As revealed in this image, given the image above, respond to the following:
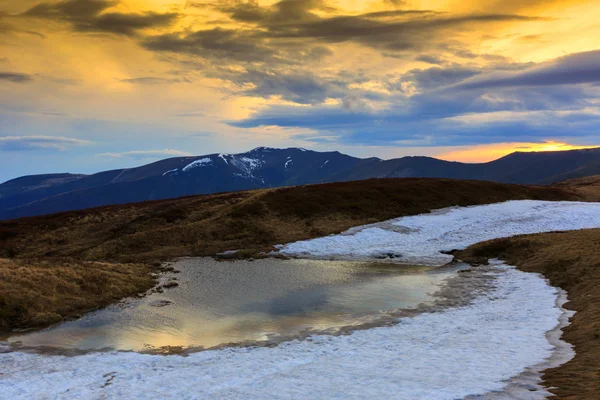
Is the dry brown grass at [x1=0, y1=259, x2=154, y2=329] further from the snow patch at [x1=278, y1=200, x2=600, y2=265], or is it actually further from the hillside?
the snow patch at [x1=278, y1=200, x2=600, y2=265]

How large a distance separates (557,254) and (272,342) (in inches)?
995

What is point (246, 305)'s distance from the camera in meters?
25.7

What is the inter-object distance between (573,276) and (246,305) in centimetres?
2113

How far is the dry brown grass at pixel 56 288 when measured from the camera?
23016mm

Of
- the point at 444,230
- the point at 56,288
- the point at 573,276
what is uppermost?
the point at 56,288

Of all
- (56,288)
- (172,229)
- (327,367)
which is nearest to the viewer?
(327,367)

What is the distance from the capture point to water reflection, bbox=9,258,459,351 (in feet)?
67.1

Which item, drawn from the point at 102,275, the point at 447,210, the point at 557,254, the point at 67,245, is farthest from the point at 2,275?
the point at 447,210

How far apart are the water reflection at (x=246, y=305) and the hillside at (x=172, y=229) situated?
346cm

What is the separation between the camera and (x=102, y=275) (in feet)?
99.1

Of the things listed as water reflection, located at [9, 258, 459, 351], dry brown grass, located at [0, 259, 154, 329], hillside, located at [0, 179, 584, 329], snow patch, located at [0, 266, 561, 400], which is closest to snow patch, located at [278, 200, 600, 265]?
hillside, located at [0, 179, 584, 329]

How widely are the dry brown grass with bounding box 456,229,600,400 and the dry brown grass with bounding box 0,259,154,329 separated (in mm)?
24011

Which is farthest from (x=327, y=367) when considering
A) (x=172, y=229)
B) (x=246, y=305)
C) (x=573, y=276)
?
(x=172, y=229)

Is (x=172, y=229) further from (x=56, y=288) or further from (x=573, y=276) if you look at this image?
(x=573, y=276)
